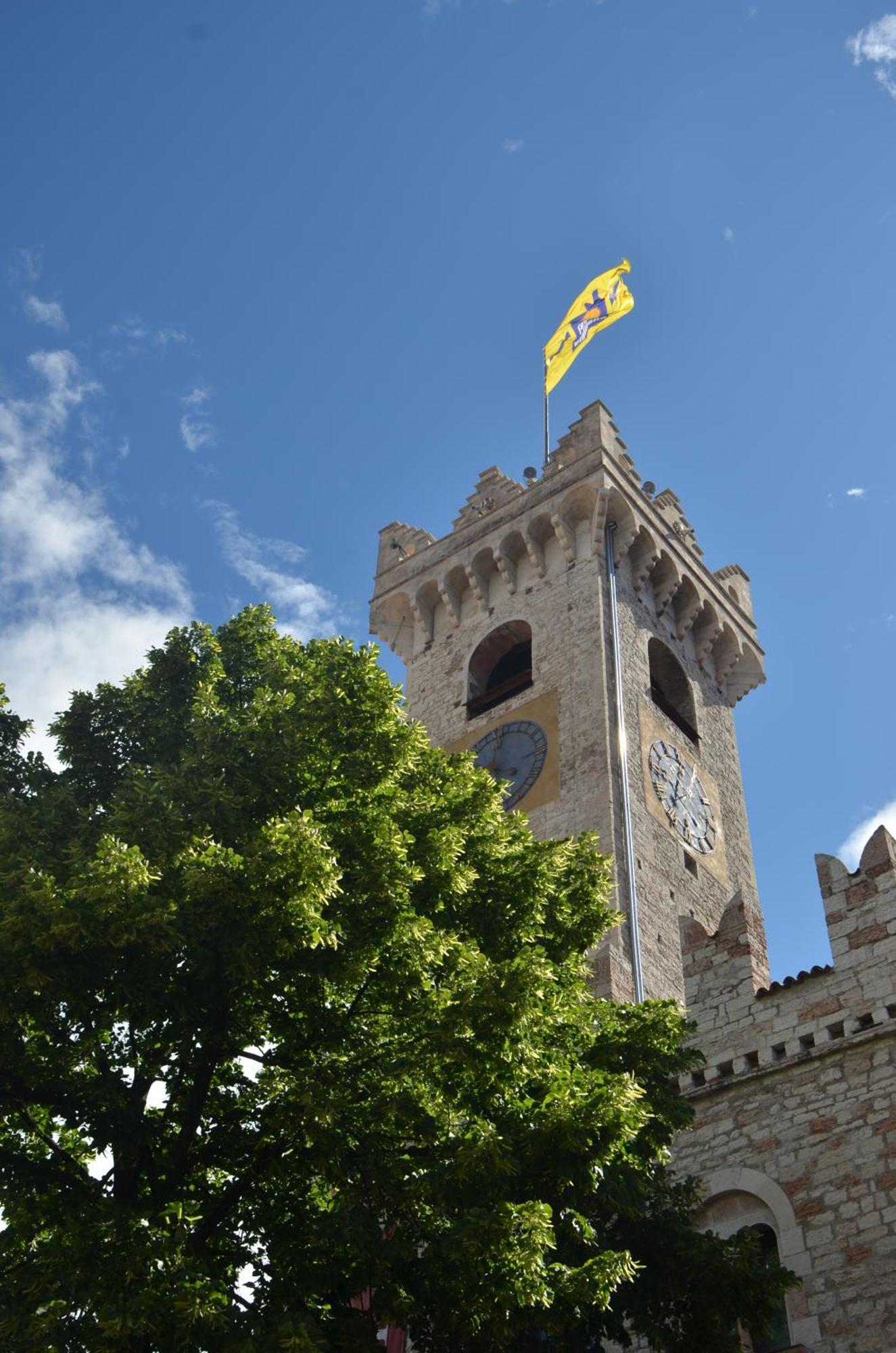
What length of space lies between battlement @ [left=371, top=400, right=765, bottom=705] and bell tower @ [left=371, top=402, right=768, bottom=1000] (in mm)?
45

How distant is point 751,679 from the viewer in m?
33.8

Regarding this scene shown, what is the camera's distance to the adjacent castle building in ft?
44.7

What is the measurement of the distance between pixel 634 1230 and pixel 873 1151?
2957 mm

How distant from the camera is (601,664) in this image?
27.7 meters

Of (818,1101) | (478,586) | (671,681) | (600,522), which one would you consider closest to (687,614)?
(671,681)

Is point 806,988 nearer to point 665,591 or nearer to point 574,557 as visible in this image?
point 574,557

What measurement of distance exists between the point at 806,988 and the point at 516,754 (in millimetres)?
12671

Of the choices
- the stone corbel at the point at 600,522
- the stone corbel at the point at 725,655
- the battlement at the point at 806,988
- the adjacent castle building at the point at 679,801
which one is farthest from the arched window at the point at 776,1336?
the stone corbel at the point at 725,655

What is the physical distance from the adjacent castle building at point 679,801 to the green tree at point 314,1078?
197cm

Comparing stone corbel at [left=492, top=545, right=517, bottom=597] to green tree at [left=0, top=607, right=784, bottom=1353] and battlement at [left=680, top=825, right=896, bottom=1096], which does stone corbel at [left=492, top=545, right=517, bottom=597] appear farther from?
green tree at [left=0, top=607, right=784, bottom=1353]

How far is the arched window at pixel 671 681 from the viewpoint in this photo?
1219 inches

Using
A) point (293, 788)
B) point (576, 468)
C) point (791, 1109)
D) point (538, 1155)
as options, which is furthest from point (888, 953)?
point (576, 468)

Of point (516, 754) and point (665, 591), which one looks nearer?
point (516, 754)

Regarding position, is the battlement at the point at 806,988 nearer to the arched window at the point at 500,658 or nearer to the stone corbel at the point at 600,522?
the arched window at the point at 500,658
